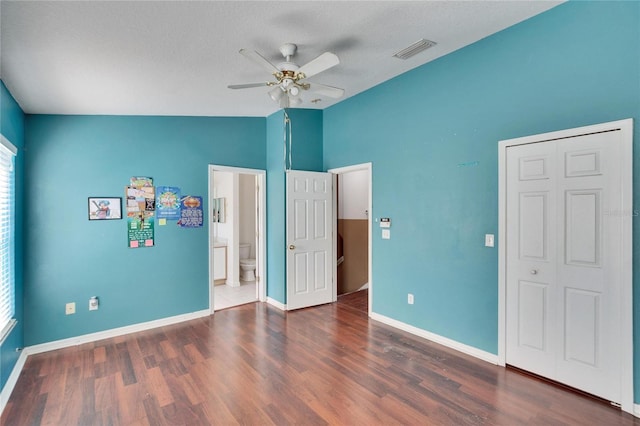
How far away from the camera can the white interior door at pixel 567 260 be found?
2.25m

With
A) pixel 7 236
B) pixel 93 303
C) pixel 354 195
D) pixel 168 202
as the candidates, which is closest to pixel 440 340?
pixel 354 195

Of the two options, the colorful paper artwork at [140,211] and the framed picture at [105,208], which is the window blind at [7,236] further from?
the colorful paper artwork at [140,211]

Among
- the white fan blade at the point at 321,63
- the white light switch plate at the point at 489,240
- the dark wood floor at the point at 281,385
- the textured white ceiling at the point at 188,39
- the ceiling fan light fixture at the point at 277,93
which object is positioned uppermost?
the textured white ceiling at the point at 188,39

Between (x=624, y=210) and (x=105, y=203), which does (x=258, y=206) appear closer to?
(x=105, y=203)

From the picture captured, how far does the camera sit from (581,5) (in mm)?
2340

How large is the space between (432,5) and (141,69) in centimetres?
237

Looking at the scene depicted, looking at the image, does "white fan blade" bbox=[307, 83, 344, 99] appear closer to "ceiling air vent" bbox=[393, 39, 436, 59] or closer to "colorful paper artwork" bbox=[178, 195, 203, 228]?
"ceiling air vent" bbox=[393, 39, 436, 59]

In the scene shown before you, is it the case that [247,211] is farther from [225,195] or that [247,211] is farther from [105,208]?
[105,208]

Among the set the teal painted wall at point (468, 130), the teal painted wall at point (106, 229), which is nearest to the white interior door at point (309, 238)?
the teal painted wall at point (468, 130)

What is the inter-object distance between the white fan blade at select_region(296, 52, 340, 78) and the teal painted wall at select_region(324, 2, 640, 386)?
148cm

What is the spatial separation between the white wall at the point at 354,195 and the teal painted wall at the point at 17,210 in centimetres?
432

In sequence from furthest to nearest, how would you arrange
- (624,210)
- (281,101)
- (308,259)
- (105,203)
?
(308,259) → (105,203) → (281,101) → (624,210)

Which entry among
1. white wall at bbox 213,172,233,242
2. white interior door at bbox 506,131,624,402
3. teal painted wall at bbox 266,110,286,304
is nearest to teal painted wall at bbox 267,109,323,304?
teal painted wall at bbox 266,110,286,304

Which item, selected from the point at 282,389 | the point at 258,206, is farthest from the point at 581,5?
the point at 258,206
